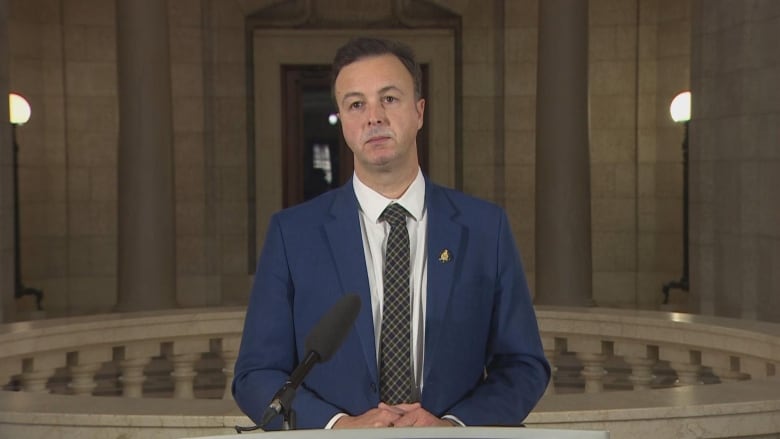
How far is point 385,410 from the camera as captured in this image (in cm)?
258

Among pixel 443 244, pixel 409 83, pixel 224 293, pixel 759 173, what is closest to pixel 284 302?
pixel 443 244

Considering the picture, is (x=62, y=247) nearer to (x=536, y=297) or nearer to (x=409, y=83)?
(x=536, y=297)

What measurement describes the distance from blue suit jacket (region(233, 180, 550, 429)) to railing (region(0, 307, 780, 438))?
6.41 feet

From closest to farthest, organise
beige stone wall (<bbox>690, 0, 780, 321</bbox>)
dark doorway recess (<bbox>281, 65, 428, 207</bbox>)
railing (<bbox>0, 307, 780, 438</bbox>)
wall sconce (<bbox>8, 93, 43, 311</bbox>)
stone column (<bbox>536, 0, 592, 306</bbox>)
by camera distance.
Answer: railing (<bbox>0, 307, 780, 438</bbox>)
beige stone wall (<bbox>690, 0, 780, 321</bbox>)
stone column (<bbox>536, 0, 592, 306</bbox>)
wall sconce (<bbox>8, 93, 43, 311</bbox>)
dark doorway recess (<bbox>281, 65, 428, 207</bbox>)

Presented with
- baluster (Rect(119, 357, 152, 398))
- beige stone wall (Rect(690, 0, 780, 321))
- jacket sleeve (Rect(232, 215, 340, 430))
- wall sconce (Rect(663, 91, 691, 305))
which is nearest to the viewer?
jacket sleeve (Rect(232, 215, 340, 430))

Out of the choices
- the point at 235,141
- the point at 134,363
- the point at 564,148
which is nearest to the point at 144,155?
the point at 235,141

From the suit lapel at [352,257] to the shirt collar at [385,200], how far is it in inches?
1.0

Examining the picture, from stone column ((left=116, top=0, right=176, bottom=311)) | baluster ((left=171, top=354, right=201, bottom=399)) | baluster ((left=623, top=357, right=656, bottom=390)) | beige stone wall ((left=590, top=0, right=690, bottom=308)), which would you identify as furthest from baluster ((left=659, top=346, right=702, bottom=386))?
beige stone wall ((left=590, top=0, right=690, bottom=308))

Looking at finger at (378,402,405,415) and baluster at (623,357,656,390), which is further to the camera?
baluster at (623,357,656,390)

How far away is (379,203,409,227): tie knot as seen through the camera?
2918 mm

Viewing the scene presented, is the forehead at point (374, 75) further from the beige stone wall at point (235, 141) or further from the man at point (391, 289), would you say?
the beige stone wall at point (235, 141)

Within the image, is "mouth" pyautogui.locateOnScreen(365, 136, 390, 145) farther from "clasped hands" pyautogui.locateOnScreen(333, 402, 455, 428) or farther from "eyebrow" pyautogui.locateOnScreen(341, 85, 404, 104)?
"clasped hands" pyautogui.locateOnScreen(333, 402, 455, 428)

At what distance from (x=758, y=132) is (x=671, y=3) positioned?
468 cm

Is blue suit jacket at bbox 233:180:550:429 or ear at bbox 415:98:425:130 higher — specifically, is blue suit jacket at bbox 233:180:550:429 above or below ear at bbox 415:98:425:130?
below
